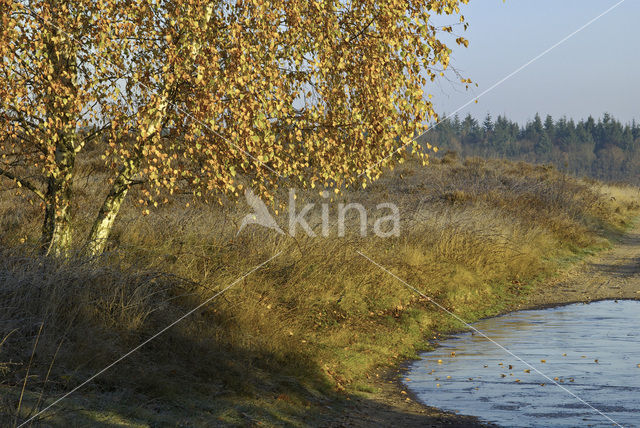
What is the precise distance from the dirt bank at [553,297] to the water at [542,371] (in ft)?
0.96

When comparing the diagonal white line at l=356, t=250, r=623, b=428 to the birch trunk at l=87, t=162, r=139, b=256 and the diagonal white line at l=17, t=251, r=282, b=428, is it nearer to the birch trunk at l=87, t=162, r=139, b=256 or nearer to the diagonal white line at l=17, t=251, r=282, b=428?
the diagonal white line at l=17, t=251, r=282, b=428

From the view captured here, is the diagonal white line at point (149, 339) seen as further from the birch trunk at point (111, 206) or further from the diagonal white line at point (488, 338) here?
the diagonal white line at point (488, 338)

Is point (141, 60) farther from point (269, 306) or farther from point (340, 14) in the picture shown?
point (269, 306)

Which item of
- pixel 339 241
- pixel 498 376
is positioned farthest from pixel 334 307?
pixel 498 376

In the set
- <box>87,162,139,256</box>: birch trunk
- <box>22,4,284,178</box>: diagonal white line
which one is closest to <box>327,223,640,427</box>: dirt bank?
<box>22,4,284,178</box>: diagonal white line

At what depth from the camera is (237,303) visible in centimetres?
987

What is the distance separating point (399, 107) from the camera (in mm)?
9727

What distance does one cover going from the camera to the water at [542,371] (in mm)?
8093

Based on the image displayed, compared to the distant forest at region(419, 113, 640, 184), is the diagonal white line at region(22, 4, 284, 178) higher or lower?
lower

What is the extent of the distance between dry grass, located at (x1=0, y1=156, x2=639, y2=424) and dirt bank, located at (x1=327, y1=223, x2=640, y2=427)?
461 mm

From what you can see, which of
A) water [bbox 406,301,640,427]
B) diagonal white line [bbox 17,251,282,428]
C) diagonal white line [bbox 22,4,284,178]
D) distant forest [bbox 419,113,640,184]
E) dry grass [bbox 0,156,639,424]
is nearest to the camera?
diagonal white line [bbox 17,251,282,428]

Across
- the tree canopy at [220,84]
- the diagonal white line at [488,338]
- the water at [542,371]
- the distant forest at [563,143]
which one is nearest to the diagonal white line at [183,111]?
the tree canopy at [220,84]

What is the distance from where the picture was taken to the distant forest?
153 m

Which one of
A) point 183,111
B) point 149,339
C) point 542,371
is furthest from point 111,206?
point 542,371
